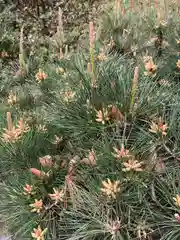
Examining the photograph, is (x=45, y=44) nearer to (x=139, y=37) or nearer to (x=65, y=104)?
(x=139, y=37)

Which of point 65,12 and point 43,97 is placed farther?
point 65,12

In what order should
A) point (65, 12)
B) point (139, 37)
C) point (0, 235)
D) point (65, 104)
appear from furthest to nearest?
1. point (65, 12)
2. point (139, 37)
3. point (0, 235)
4. point (65, 104)

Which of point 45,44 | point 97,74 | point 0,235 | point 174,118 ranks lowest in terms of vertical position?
point 0,235

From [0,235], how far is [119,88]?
3.04ft

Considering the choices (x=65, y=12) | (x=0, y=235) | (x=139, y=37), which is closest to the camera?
(x=0, y=235)

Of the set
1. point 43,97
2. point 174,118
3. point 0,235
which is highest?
point 174,118

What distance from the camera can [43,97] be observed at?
1.78 meters

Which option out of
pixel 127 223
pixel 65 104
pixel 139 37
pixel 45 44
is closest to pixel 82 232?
pixel 127 223

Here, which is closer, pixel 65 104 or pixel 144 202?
pixel 144 202

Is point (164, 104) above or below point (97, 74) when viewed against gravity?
below

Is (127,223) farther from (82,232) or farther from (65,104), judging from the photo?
(65,104)

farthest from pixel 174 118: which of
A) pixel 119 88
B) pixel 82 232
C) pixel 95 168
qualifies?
pixel 82 232

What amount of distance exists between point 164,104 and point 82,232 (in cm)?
54

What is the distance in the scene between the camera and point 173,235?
1.11 metres
